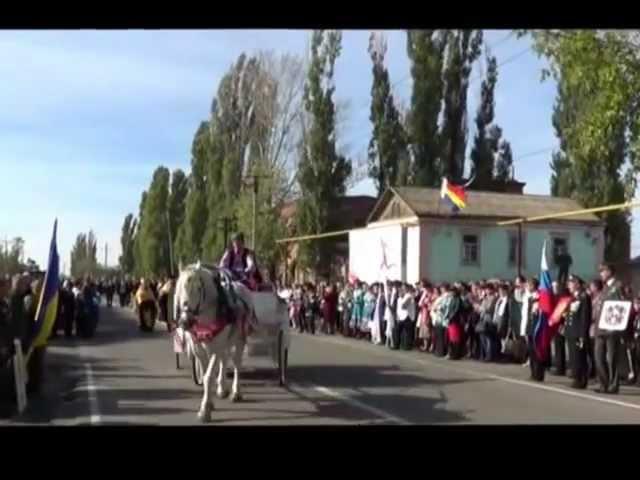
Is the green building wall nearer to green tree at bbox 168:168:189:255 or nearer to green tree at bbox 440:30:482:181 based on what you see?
green tree at bbox 440:30:482:181

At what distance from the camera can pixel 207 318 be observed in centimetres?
1065

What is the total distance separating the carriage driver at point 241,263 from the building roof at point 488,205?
297 inches

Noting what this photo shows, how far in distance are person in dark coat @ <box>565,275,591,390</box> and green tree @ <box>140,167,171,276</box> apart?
5684 millimetres

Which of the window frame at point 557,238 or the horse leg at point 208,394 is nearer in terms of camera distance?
the horse leg at point 208,394

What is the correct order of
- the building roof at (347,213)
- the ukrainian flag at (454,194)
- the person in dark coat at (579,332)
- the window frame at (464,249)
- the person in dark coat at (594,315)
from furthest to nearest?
the building roof at (347,213) < the window frame at (464,249) < the ukrainian flag at (454,194) < the person in dark coat at (579,332) < the person in dark coat at (594,315)

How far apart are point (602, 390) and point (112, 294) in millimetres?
6252

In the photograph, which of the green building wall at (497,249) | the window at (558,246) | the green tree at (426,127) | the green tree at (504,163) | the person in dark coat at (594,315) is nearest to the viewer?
the person in dark coat at (594,315)

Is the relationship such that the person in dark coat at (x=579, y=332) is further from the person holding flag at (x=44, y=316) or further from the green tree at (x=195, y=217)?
the person holding flag at (x=44, y=316)

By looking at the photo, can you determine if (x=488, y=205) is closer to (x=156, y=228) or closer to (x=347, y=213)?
(x=347, y=213)

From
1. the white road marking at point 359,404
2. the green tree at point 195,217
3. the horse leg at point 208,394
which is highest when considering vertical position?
the green tree at point 195,217

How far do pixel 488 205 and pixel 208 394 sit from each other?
49.6 ft

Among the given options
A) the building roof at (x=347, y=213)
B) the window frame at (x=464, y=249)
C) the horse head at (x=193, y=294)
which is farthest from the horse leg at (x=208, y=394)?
the building roof at (x=347, y=213)

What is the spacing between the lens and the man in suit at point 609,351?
13.2 m
